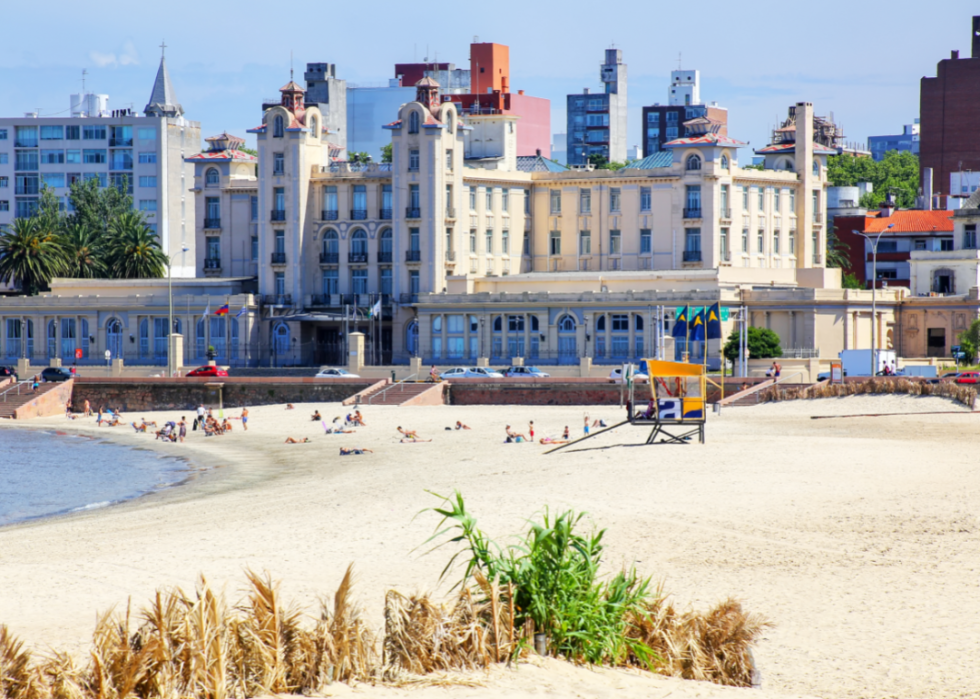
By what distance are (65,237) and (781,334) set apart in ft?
200

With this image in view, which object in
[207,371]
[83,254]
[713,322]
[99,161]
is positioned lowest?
[207,371]

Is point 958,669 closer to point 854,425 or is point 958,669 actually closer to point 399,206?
point 854,425

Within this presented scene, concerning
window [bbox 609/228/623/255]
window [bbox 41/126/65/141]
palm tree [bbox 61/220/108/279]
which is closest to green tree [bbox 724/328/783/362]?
window [bbox 609/228/623/255]

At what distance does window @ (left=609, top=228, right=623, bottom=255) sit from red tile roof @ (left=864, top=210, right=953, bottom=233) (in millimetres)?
25722

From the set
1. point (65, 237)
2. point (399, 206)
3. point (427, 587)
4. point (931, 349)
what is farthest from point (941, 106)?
point (427, 587)

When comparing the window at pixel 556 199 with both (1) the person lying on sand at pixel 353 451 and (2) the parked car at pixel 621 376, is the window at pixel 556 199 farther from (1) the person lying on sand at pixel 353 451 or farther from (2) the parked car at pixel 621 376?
(1) the person lying on sand at pixel 353 451

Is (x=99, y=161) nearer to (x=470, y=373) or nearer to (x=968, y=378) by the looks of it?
(x=470, y=373)

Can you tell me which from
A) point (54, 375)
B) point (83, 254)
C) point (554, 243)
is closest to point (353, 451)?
point (54, 375)

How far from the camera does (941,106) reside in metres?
136

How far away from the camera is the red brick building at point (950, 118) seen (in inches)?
5276

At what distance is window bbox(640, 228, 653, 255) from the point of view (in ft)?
319

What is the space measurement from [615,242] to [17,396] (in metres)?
44.3

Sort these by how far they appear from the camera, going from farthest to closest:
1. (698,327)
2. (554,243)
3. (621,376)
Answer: (554,243) → (621,376) → (698,327)

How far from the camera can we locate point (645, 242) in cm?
9738
